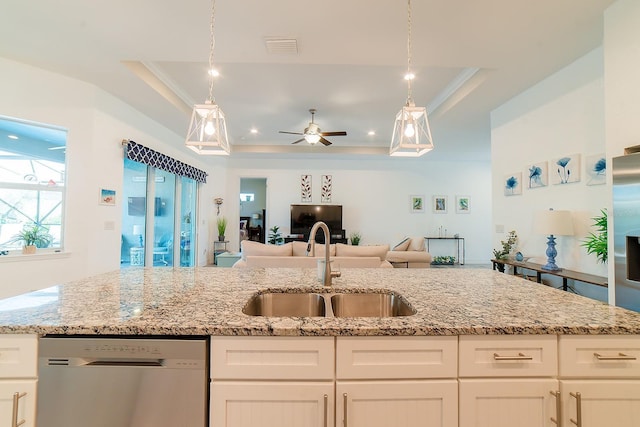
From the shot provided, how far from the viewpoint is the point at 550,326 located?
954 mm

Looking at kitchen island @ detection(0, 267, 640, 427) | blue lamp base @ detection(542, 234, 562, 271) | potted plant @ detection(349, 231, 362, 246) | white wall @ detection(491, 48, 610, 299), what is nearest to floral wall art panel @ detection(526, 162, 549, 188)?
white wall @ detection(491, 48, 610, 299)

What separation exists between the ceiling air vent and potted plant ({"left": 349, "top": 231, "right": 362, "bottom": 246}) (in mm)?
5413

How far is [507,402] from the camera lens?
0.96m

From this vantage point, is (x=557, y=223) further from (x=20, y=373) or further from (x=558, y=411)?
(x=20, y=373)

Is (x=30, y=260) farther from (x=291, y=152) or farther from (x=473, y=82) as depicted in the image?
(x=473, y=82)

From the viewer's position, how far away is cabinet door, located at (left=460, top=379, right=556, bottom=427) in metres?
0.95

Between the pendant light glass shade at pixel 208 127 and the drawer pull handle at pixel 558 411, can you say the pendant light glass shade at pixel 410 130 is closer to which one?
the pendant light glass shade at pixel 208 127

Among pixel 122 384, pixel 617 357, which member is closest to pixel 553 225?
pixel 617 357

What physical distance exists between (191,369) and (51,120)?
3766mm

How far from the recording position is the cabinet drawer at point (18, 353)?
929 mm

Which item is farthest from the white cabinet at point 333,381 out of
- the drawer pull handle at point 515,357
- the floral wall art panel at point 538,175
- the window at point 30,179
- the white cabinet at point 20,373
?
the window at point 30,179

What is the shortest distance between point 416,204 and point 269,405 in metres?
7.38

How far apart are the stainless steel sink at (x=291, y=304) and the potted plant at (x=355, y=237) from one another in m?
6.05

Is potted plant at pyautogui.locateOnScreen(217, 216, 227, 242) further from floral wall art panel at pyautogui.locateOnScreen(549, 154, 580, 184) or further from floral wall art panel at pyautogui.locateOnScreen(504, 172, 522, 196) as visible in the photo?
floral wall art panel at pyautogui.locateOnScreen(549, 154, 580, 184)
